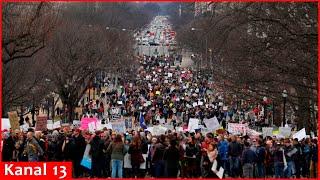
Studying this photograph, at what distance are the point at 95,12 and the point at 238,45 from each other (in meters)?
63.6

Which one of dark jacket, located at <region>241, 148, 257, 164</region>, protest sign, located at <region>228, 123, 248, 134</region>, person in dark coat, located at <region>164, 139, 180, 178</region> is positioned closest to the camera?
person in dark coat, located at <region>164, 139, 180, 178</region>

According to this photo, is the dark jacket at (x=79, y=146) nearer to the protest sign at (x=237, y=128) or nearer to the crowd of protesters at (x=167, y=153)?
the crowd of protesters at (x=167, y=153)

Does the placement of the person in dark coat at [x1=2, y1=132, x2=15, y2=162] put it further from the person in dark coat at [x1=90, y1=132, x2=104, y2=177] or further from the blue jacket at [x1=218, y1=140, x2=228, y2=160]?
the blue jacket at [x1=218, y1=140, x2=228, y2=160]

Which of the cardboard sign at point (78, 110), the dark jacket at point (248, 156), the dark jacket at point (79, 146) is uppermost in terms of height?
the dark jacket at point (79, 146)

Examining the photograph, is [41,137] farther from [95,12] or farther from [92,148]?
A: [95,12]

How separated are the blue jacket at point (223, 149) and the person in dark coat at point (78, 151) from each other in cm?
327

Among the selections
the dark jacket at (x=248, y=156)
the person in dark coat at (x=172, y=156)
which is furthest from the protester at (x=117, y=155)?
the dark jacket at (x=248, y=156)

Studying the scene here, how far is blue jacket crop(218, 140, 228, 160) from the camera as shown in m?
21.2

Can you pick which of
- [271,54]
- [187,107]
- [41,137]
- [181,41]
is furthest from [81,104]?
[181,41]

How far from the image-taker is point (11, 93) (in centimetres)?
4334

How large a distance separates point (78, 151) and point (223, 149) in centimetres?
348

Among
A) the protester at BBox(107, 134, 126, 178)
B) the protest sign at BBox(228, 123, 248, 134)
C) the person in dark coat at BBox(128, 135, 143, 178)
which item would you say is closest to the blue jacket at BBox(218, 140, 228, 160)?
the person in dark coat at BBox(128, 135, 143, 178)

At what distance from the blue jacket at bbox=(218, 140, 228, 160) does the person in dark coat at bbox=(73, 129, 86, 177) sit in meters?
3.27

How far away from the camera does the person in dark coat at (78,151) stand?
20.8 meters
